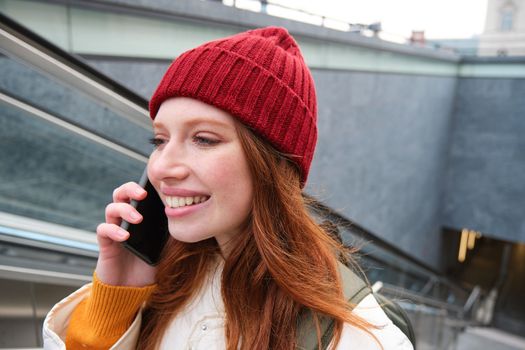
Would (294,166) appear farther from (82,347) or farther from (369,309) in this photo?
(82,347)

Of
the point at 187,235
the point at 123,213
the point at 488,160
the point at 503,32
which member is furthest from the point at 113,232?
the point at 503,32

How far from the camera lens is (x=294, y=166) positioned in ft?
4.00

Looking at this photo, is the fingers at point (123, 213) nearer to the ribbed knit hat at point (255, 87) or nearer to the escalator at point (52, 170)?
the ribbed knit hat at point (255, 87)

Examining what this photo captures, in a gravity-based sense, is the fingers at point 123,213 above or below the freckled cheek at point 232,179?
below

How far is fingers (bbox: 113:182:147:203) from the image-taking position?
4.01ft

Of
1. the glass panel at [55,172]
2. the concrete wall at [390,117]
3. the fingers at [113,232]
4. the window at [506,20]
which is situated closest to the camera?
the fingers at [113,232]

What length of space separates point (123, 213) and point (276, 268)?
19.7 inches

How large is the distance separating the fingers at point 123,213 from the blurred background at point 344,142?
692mm

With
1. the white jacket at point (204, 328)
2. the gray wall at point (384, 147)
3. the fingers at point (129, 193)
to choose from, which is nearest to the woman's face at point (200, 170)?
the fingers at point (129, 193)

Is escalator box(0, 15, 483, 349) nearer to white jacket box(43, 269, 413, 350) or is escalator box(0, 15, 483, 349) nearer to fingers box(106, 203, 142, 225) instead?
white jacket box(43, 269, 413, 350)

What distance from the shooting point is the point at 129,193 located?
48.8 inches

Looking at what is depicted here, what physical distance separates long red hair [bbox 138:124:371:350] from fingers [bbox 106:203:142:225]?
0.31 metres

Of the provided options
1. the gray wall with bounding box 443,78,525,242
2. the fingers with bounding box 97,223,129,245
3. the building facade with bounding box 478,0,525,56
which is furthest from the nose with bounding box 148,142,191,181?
the gray wall with bounding box 443,78,525,242

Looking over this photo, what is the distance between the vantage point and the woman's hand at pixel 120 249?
1.20 meters
